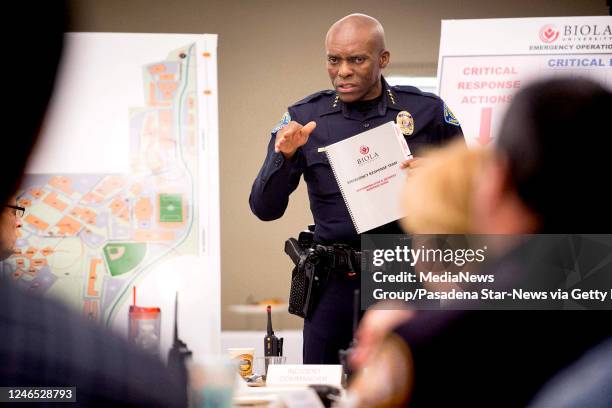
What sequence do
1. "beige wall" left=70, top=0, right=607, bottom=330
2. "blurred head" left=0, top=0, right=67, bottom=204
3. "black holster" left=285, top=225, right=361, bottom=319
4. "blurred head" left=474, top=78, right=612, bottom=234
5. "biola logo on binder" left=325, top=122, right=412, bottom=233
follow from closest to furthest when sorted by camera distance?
"blurred head" left=0, top=0, right=67, bottom=204 < "blurred head" left=474, top=78, right=612, bottom=234 < "biola logo on binder" left=325, top=122, right=412, bottom=233 < "black holster" left=285, top=225, right=361, bottom=319 < "beige wall" left=70, top=0, right=607, bottom=330

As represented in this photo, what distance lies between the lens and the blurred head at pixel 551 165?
73 centimetres

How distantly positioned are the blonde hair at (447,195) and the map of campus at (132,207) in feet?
10.2

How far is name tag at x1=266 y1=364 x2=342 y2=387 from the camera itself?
67.7 inches

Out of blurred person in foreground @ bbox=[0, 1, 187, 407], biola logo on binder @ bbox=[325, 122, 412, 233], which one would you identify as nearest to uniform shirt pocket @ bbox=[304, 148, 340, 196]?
biola logo on binder @ bbox=[325, 122, 412, 233]

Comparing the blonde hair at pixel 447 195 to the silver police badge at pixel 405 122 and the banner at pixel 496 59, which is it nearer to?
the silver police badge at pixel 405 122

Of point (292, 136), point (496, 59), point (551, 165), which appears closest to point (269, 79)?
point (496, 59)

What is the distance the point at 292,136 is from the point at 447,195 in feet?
5.28

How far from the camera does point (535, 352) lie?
32.5 inches

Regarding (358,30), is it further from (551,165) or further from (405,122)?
(551,165)

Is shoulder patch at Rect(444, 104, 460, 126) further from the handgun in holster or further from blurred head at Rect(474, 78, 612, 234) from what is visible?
blurred head at Rect(474, 78, 612, 234)

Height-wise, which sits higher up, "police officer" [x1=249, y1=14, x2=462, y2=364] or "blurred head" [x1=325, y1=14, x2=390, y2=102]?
"blurred head" [x1=325, y1=14, x2=390, y2=102]

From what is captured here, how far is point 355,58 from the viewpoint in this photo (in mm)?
2715

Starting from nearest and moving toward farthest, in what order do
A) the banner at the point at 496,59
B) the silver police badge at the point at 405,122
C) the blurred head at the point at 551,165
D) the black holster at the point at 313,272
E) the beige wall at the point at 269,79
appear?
Answer: the blurred head at the point at 551,165
the black holster at the point at 313,272
the silver police badge at the point at 405,122
the banner at the point at 496,59
the beige wall at the point at 269,79

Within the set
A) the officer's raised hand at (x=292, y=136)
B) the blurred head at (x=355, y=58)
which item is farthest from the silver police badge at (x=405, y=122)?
the officer's raised hand at (x=292, y=136)
